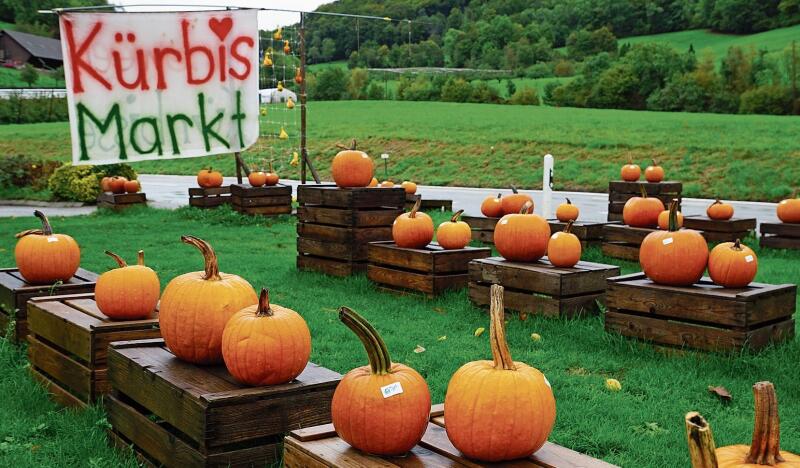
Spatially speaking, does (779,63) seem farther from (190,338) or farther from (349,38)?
(190,338)

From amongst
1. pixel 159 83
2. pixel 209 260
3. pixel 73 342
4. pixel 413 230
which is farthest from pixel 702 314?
pixel 73 342

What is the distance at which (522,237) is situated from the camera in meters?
7.34

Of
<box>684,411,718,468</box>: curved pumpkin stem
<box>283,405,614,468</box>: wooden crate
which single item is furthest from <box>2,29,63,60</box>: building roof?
<box>684,411,718,468</box>: curved pumpkin stem

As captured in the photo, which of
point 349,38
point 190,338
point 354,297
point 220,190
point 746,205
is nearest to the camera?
point 190,338

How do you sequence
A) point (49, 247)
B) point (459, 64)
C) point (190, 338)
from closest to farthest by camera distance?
1. point (190, 338)
2. point (49, 247)
3. point (459, 64)

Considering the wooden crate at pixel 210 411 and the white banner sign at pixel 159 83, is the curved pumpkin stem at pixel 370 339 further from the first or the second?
the white banner sign at pixel 159 83

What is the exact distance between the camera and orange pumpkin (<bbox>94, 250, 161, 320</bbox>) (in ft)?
15.4

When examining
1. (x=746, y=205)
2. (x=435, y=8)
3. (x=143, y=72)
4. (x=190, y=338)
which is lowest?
(x=746, y=205)

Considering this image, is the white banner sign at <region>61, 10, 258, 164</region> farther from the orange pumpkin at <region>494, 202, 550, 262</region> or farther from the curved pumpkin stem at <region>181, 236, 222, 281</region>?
the orange pumpkin at <region>494, 202, 550, 262</region>

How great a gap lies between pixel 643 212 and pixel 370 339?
8048 millimetres

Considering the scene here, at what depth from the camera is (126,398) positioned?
13.3ft

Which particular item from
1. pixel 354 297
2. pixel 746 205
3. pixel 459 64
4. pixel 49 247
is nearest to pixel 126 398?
pixel 49 247

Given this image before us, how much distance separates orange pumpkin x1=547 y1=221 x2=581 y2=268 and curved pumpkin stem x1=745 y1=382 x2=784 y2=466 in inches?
202

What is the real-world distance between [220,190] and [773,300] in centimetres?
1258
